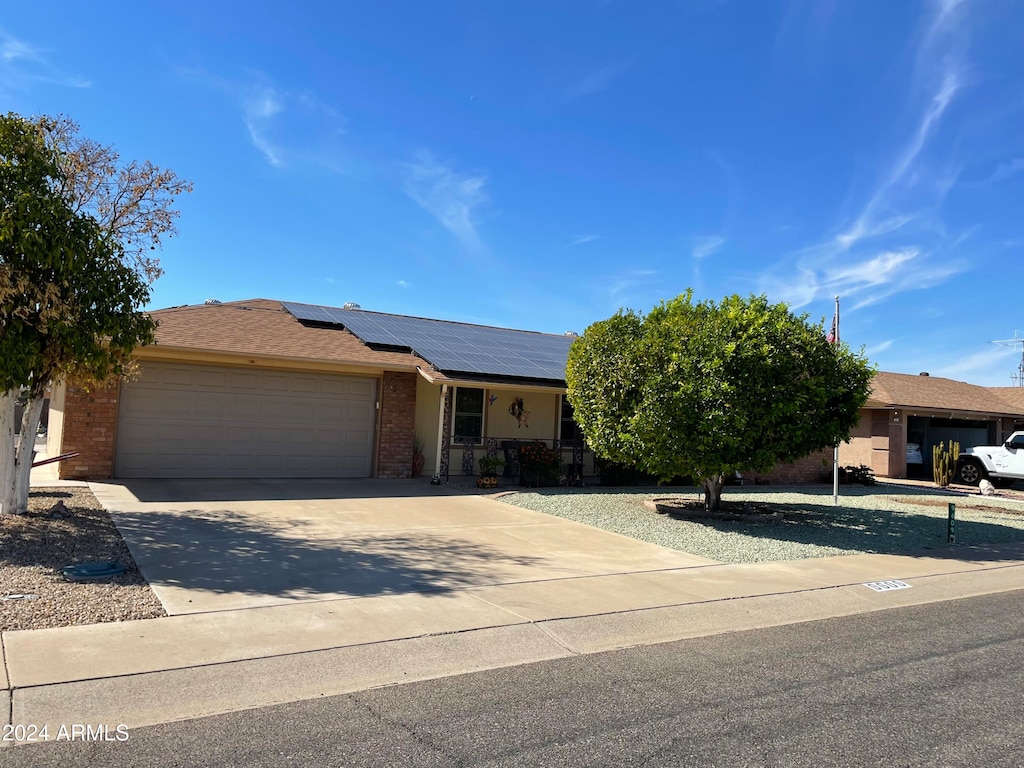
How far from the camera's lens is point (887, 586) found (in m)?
8.53

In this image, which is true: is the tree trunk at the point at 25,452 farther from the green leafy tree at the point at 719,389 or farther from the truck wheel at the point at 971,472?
the truck wheel at the point at 971,472

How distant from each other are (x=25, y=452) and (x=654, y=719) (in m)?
8.18

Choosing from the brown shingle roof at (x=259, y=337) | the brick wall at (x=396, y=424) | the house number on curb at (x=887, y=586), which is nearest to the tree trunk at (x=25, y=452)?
the brown shingle roof at (x=259, y=337)

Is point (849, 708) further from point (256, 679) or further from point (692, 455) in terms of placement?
point (692, 455)

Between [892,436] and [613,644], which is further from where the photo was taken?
Answer: [892,436]

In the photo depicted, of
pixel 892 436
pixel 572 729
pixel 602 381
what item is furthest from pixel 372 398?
pixel 892 436

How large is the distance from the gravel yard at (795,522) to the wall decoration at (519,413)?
2.78m

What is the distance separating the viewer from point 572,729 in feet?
13.7

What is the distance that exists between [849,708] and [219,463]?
493 inches

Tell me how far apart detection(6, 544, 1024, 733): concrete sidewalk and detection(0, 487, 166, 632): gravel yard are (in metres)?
0.33

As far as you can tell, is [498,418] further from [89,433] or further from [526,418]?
[89,433]

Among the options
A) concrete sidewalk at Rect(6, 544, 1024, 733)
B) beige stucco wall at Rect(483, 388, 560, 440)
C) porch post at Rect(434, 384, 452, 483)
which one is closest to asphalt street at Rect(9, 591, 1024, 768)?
concrete sidewalk at Rect(6, 544, 1024, 733)

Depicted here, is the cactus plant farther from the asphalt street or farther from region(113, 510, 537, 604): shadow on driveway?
the asphalt street

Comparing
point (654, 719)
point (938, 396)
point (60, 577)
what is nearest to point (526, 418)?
point (60, 577)
